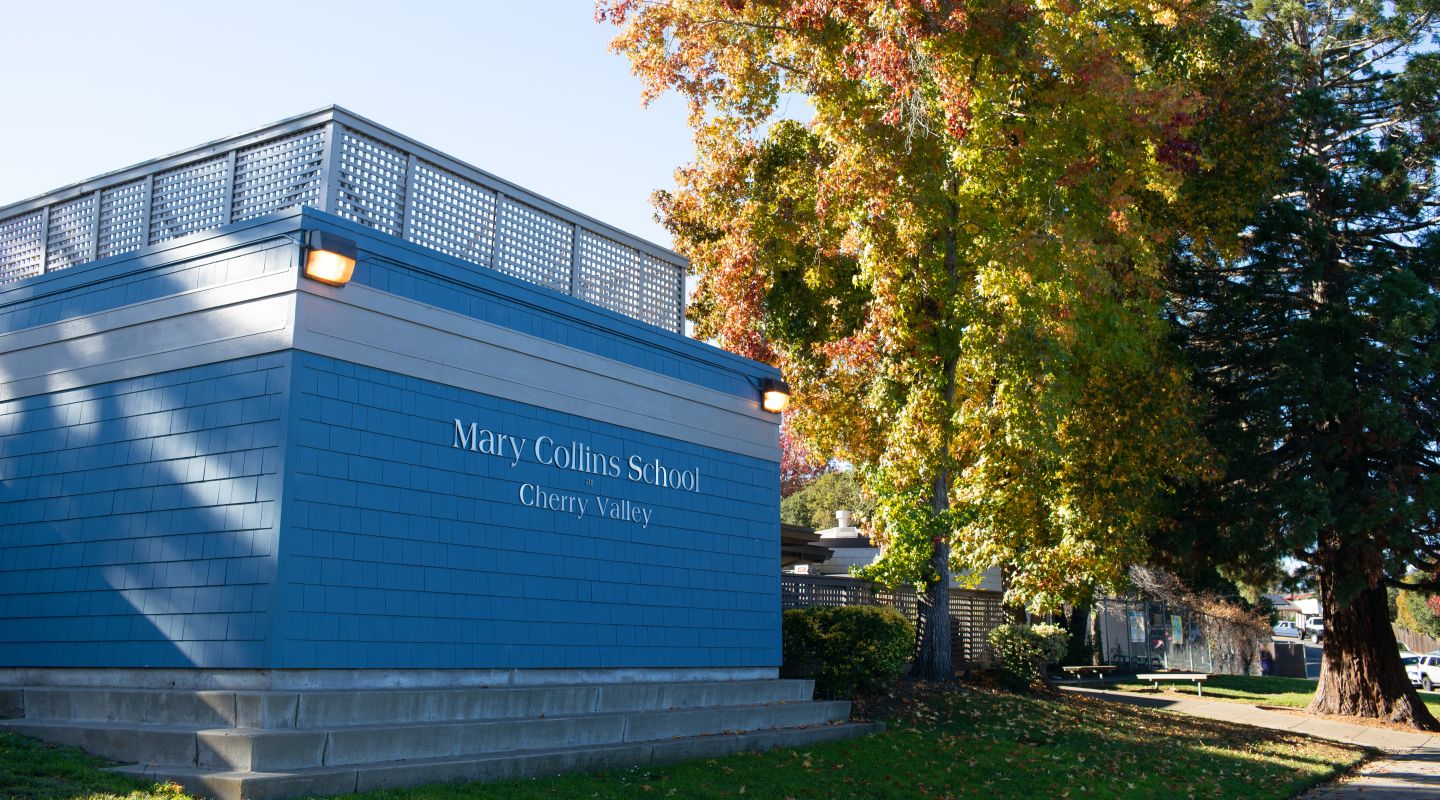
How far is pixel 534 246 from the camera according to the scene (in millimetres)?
11453

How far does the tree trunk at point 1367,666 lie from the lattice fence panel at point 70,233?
2063 cm

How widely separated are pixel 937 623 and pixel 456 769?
393 inches

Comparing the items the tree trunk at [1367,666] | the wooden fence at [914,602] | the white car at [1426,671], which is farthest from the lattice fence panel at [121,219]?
the white car at [1426,671]

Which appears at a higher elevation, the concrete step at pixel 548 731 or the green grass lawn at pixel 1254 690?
the concrete step at pixel 548 731

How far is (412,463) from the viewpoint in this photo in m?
9.38

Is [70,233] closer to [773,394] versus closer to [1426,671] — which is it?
[773,394]

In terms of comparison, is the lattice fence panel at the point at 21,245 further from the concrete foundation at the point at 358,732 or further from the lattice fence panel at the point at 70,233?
the concrete foundation at the point at 358,732

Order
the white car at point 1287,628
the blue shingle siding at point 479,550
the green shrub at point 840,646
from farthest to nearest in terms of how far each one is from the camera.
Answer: the white car at point 1287,628
the green shrub at point 840,646
the blue shingle siding at point 479,550

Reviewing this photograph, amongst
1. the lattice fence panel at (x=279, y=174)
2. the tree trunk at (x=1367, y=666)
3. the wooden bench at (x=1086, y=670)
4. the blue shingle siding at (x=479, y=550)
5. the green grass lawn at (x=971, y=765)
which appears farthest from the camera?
the wooden bench at (x=1086, y=670)

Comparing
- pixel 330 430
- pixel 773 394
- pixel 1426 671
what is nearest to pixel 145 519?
pixel 330 430

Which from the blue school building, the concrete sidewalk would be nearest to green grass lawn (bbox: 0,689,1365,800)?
the concrete sidewalk

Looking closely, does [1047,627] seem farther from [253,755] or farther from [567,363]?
[253,755]

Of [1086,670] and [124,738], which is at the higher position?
[124,738]

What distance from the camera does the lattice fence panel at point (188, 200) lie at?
10.1 m
